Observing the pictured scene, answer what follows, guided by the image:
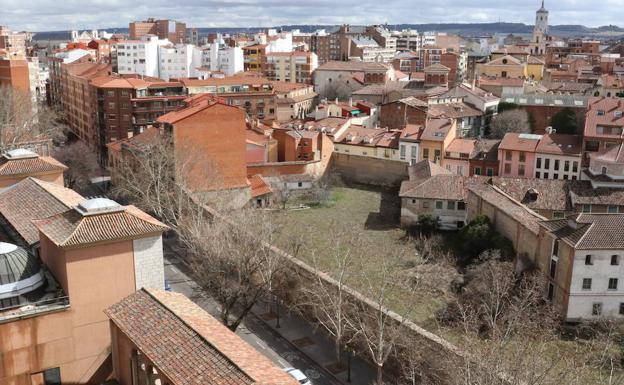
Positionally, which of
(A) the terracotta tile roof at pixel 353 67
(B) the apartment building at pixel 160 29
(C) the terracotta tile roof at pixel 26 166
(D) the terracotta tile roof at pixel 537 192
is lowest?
(D) the terracotta tile roof at pixel 537 192

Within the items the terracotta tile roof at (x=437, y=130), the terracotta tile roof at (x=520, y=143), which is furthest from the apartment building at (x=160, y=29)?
the terracotta tile roof at (x=520, y=143)

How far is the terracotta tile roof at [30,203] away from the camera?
965 inches

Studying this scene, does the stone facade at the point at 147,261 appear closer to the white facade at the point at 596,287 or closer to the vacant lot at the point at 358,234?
the vacant lot at the point at 358,234

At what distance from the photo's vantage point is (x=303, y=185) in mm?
54094

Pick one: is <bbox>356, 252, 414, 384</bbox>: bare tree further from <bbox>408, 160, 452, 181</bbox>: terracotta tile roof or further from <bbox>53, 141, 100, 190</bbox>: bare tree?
<bbox>53, 141, 100, 190</bbox>: bare tree

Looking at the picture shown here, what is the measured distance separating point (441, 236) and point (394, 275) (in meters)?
10.5

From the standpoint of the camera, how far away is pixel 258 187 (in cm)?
4978

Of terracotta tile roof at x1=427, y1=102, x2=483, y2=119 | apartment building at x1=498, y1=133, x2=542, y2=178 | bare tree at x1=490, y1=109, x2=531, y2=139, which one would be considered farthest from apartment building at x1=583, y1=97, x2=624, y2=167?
terracotta tile roof at x1=427, y1=102, x2=483, y2=119

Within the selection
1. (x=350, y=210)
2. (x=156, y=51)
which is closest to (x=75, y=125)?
(x=156, y=51)

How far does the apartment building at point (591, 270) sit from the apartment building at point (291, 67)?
8545 centimetres

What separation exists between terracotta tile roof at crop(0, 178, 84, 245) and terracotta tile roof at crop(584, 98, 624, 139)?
1638 inches

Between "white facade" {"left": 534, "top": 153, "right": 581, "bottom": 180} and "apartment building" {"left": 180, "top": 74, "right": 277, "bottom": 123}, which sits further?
"apartment building" {"left": 180, "top": 74, "right": 277, "bottom": 123}

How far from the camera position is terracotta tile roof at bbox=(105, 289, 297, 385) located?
15.4 m

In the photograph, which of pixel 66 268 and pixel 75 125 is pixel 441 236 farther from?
pixel 75 125
